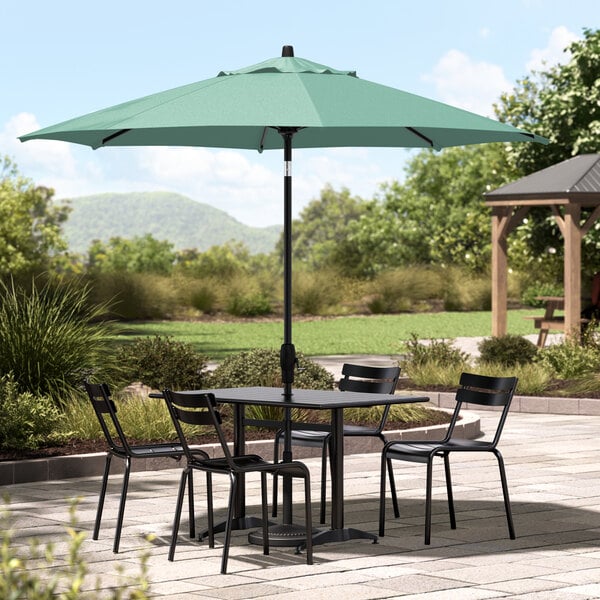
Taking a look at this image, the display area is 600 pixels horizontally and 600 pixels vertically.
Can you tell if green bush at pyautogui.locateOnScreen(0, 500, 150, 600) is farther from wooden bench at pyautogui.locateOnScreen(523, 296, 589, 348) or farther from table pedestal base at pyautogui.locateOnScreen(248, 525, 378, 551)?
wooden bench at pyautogui.locateOnScreen(523, 296, 589, 348)

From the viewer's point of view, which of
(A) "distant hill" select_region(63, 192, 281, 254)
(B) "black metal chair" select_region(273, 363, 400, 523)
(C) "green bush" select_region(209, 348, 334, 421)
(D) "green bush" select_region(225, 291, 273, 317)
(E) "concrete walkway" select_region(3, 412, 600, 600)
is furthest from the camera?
(A) "distant hill" select_region(63, 192, 281, 254)

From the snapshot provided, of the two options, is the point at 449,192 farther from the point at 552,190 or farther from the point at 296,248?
the point at 296,248

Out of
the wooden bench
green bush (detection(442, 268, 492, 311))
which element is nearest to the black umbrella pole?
the wooden bench

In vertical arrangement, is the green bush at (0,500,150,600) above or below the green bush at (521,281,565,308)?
below

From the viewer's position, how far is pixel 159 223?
16462 centimetres

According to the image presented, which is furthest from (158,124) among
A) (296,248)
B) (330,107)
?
(296,248)

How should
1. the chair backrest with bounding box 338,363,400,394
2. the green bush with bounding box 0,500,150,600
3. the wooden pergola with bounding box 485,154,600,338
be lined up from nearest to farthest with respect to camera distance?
the green bush with bounding box 0,500,150,600 → the chair backrest with bounding box 338,363,400,394 → the wooden pergola with bounding box 485,154,600,338

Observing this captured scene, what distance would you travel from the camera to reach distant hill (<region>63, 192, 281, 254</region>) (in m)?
158

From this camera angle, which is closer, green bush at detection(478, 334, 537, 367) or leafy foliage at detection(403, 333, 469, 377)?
leafy foliage at detection(403, 333, 469, 377)

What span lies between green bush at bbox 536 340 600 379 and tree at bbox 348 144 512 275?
26.6 metres

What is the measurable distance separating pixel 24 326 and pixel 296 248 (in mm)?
92632

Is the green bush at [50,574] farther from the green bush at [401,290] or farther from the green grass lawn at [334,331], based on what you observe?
the green bush at [401,290]

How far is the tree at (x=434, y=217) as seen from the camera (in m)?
46.0

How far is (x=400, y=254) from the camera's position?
5006 cm
